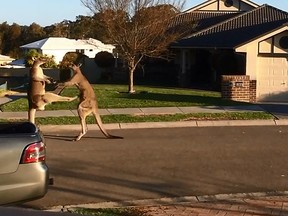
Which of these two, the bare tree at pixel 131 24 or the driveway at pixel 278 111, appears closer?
the driveway at pixel 278 111

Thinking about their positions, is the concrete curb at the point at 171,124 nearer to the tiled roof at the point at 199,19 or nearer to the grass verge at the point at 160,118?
the grass verge at the point at 160,118

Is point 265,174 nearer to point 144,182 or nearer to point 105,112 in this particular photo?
point 144,182

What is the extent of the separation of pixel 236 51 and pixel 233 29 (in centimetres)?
1067

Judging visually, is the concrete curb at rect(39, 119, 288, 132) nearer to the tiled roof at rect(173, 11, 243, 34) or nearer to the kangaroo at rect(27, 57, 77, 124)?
the kangaroo at rect(27, 57, 77, 124)

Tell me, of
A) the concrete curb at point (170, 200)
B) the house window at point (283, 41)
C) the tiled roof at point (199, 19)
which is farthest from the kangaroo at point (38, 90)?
the tiled roof at point (199, 19)

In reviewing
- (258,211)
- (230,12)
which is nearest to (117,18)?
(258,211)

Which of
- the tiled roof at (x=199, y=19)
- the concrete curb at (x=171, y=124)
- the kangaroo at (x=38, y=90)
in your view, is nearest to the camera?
the kangaroo at (x=38, y=90)

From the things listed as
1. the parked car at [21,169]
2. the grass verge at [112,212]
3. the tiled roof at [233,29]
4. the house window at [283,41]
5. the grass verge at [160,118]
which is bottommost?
the grass verge at [112,212]

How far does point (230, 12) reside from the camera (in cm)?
4609

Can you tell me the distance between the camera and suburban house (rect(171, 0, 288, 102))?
25594mm

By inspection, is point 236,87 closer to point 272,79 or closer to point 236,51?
point 272,79

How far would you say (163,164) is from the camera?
413 inches

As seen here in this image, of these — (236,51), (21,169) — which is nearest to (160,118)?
(21,169)

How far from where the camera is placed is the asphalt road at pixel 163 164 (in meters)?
8.59
